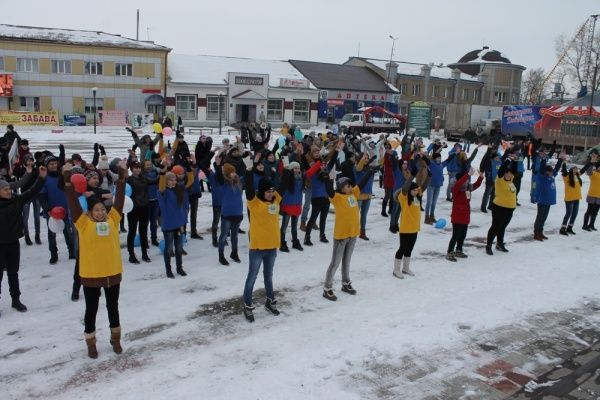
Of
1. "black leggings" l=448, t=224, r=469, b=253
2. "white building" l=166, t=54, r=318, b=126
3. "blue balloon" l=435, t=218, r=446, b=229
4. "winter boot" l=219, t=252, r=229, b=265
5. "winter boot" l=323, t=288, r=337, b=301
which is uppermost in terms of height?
"white building" l=166, t=54, r=318, b=126

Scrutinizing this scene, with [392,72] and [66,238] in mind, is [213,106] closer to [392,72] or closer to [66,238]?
[392,72]

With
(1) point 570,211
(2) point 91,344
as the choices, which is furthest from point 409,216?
(1) point 570,211

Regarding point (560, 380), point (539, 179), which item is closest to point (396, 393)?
point (560, 380)

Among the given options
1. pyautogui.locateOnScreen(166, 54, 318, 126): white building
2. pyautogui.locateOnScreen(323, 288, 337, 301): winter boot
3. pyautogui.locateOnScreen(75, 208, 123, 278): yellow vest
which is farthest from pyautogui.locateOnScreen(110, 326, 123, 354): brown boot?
pyautogui.locateOnScreen(166, 54, 318, 126): white building

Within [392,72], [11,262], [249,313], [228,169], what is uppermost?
[392,72]

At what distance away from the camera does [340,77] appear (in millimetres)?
53719

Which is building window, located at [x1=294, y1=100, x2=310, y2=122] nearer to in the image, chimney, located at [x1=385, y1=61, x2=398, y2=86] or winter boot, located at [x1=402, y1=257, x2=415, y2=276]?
chimney, located at [x1=385, y1=61, x2=398, y2=86]

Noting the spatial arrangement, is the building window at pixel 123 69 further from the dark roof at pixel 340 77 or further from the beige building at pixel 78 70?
the dark roof at pixel 340 77

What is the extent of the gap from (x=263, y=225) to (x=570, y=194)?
8065 millimetres

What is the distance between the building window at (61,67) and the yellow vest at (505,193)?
41063 mm

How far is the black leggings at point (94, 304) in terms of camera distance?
5.09 meters

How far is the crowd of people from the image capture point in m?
5.23

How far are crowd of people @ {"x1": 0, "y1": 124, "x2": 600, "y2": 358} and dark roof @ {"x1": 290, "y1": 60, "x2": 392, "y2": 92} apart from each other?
39.8m

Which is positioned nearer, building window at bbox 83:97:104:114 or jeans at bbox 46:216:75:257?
jeans at bbox 46:216:75:257
